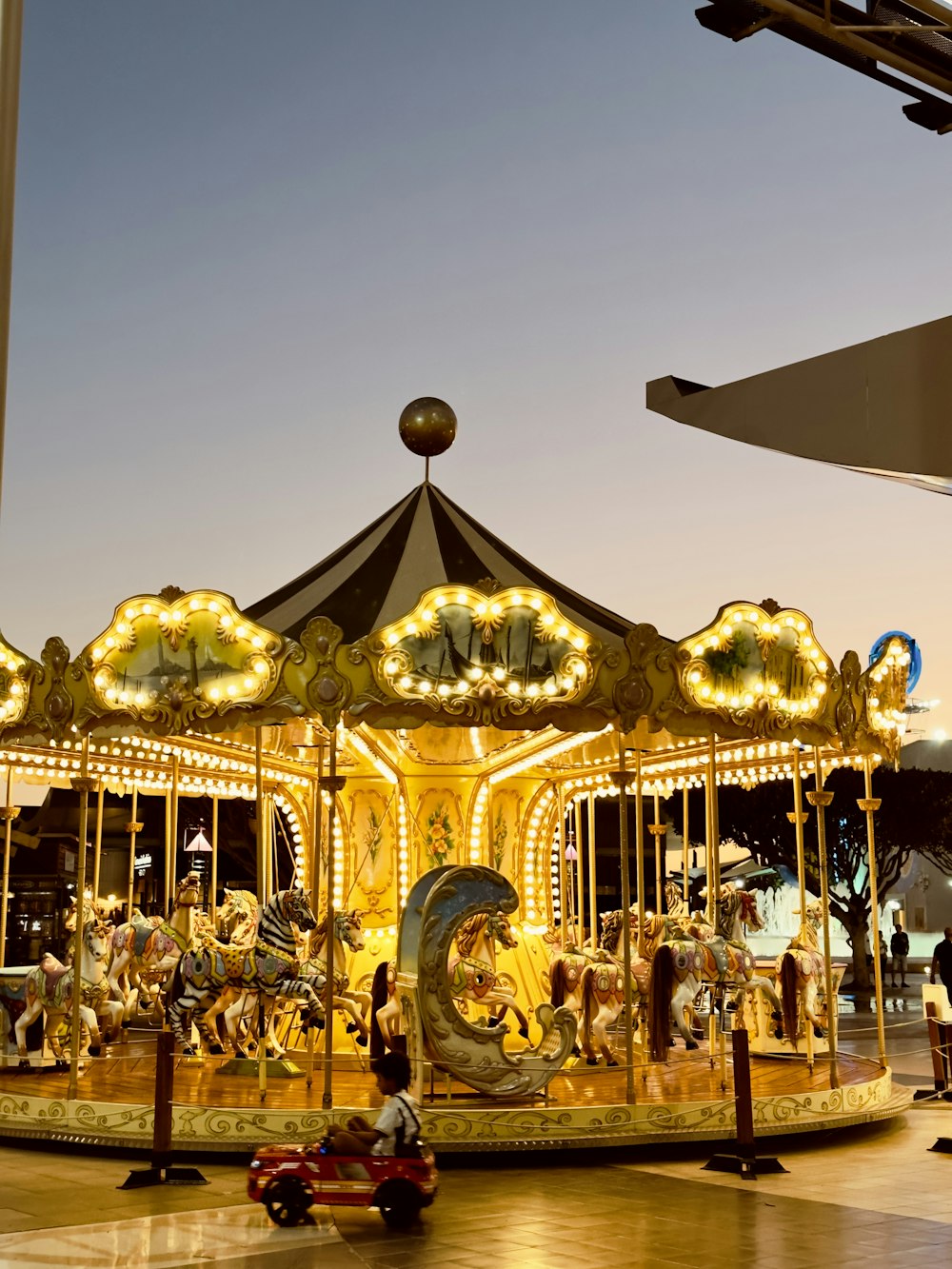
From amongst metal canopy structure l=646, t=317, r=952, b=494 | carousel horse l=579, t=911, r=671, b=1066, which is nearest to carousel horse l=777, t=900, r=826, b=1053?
carousel horse l=579, t=911, r=671, b=1066

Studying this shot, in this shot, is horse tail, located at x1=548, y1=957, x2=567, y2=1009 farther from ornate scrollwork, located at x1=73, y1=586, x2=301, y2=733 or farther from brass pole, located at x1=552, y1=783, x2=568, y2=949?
ornate scrollwork, located at x1=73, y1=586, x2=301, y2=733

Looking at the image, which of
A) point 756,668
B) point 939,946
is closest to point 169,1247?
point 756,668

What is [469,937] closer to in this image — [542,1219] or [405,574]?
[405,574]

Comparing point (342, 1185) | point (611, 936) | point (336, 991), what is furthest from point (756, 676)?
point (342, 1185)

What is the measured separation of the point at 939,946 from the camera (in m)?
14.8

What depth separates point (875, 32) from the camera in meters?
5.84

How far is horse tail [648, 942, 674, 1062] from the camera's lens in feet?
41.9

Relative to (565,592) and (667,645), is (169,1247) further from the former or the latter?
(565,592)

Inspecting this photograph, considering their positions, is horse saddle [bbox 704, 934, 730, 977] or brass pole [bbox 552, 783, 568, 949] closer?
horse saddle [bbox 704, 934, 730, 977]

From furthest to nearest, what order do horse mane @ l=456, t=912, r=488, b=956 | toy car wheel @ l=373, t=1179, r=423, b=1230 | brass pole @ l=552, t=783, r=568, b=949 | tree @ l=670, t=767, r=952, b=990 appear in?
tree @ l=670, t=767, r=952, b=990, brass pole @ l=552, t=783, r=568, b=949, horse mane @ l=456, t=912, r=488, b=956, toy car wheel @ l=373, t=1179, r=423, b=1230

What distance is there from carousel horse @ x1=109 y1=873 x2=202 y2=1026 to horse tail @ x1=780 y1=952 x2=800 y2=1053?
5575 millimetres

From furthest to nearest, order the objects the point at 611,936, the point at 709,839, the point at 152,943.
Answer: the point at 611,936 < the point at 152,943 < the point at 709,839

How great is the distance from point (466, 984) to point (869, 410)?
727cm

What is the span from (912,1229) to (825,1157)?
238cm
